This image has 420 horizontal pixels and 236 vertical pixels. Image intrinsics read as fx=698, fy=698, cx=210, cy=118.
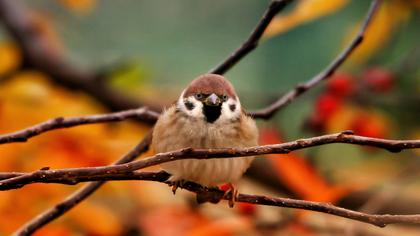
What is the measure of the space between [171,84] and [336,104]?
2.76ft

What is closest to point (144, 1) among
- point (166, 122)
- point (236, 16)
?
point (236, 16)

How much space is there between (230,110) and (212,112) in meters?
0.03

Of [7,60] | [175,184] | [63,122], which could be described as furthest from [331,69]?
[7,60]

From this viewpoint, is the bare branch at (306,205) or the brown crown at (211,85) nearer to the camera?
the bare branch at (306,205)

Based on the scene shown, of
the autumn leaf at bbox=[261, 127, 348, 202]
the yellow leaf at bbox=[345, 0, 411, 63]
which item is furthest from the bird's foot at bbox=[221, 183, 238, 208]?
the yellow leaf at bbox=[345, 0, 411, 63]

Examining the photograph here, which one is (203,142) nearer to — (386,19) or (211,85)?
(211,85)

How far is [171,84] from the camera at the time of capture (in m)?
2.43

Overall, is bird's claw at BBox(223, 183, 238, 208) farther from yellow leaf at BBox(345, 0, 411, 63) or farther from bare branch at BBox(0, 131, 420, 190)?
yellow leaf at BBox(345, 0, 411, 63)

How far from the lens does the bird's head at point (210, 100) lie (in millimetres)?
1012

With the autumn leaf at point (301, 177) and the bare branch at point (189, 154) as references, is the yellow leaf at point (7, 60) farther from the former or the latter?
the bare branch at point (189, 154)

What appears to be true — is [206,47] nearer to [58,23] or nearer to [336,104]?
[58,23]

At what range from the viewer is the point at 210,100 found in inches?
39.9

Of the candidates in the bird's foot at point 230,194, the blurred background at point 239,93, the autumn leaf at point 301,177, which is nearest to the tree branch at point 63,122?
the bird's foot at point 230,194

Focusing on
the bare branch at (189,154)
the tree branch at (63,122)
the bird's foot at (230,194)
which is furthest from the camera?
the bird's foot at (230,194)
